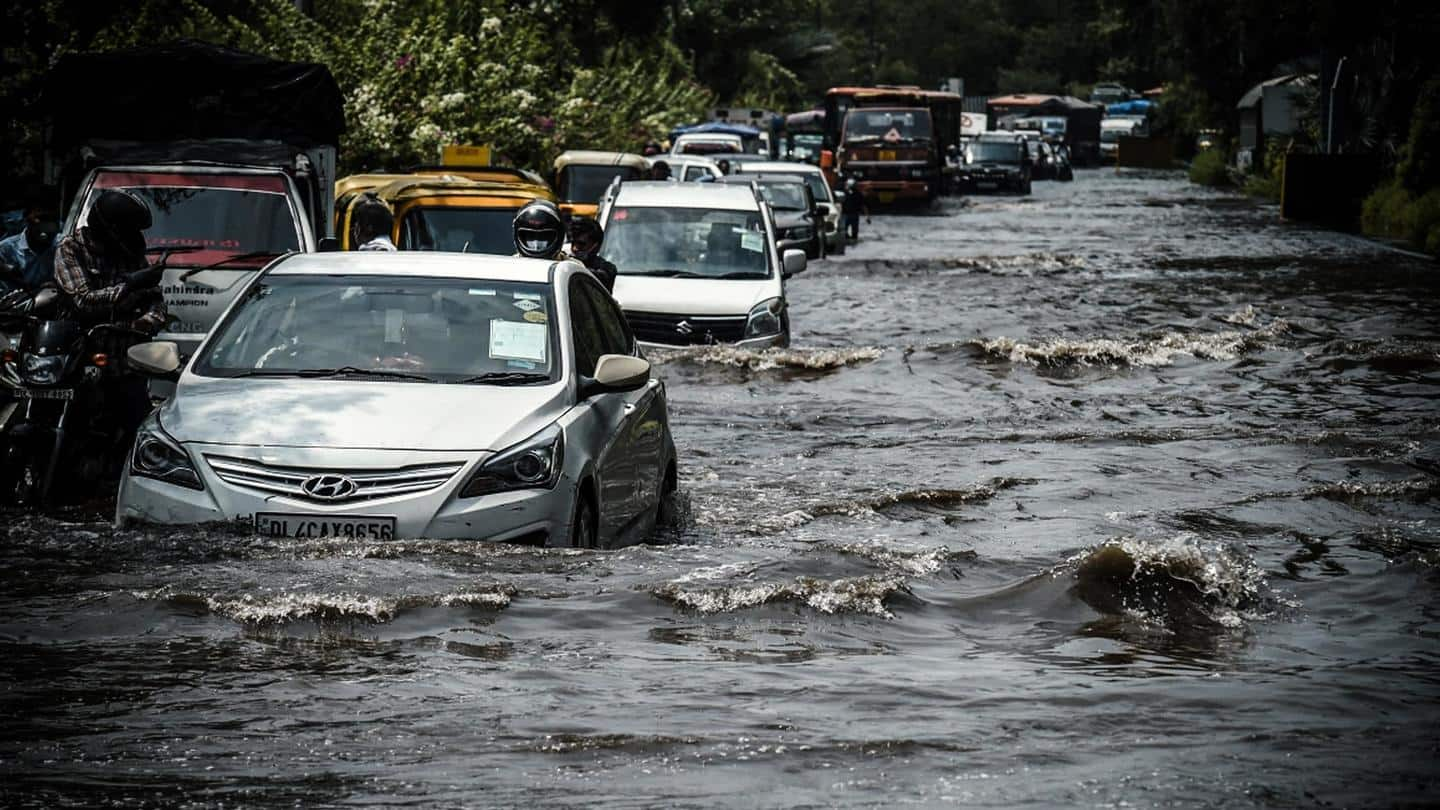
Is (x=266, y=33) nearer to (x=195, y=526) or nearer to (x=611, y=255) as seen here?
(x=611, y=255)

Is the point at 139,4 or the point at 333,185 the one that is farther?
the point at 139,4

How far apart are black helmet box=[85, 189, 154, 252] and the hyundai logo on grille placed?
3.40 metres

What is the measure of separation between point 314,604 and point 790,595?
1.78 meters

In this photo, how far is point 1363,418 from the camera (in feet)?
53.6

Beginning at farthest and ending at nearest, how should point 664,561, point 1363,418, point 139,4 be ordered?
point 139,4 → point 1363,418 → point 664,561

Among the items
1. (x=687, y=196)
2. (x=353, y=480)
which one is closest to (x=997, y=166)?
(x=687, y=196)

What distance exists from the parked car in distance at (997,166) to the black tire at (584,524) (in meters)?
58.9

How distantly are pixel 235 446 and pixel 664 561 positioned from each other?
1770 millimetres

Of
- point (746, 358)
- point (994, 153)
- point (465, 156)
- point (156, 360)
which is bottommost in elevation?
point (994, 153)

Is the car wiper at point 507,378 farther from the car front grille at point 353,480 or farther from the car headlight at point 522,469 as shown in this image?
the car front grille at point 353,480

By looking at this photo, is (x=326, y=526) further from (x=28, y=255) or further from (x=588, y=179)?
(x=588, y=179)

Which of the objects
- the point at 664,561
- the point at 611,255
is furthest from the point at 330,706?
the point at 611,255

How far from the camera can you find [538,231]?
12.8m

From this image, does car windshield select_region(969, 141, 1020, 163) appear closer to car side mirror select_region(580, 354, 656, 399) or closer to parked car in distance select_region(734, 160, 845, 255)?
parked car in distance select_region(734, 160, 845, 255)
